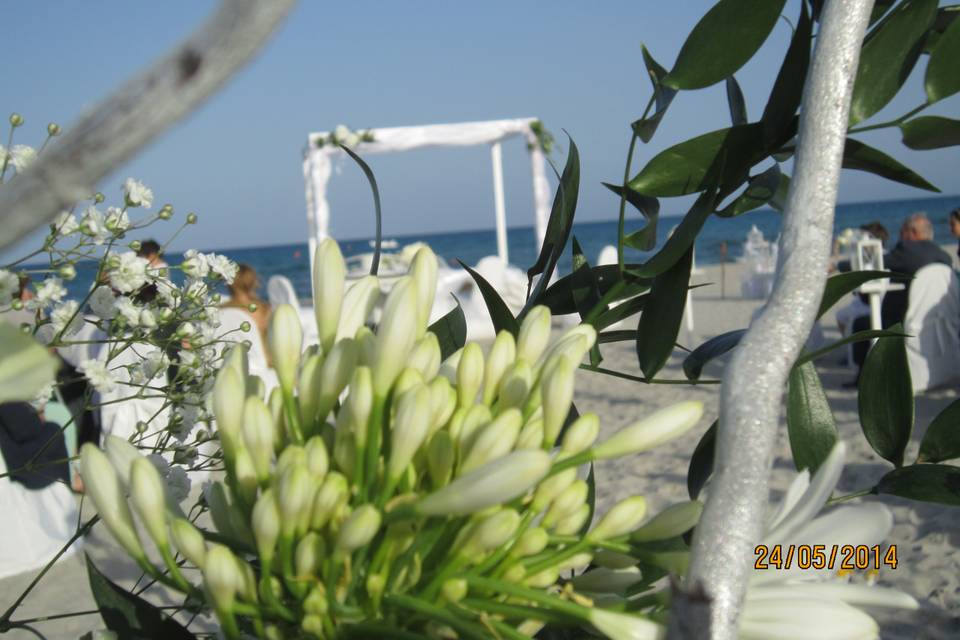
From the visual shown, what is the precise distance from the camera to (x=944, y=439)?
0.56m

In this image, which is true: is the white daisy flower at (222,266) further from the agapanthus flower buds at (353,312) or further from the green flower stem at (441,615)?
the green flower stem at (441,615)

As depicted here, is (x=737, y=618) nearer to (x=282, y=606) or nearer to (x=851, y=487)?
(x=282, y=606)

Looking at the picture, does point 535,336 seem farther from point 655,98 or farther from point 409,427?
point 655,98

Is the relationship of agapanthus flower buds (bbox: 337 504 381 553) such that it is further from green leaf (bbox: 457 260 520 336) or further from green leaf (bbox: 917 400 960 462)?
green leaf (bbox: 917 400 960 462)

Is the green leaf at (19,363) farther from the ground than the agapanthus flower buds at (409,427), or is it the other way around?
the green leaf at (19,363)

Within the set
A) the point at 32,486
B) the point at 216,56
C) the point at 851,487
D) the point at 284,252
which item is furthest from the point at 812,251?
the point at 284,252

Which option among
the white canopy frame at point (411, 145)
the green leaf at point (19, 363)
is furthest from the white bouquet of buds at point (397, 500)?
the white canopy frame at point (411, 145)

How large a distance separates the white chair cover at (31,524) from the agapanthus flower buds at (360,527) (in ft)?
11.4

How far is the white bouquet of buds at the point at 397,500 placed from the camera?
0.31 m

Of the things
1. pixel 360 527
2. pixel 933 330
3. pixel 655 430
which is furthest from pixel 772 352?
pixel 933 330

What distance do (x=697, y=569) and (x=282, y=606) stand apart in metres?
0.16

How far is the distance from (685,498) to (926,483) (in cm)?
312

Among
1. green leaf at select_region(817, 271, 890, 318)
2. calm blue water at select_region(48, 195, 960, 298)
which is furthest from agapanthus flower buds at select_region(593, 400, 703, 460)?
calm blue water at select_region(48, 195, 960, 298)

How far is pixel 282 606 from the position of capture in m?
0.33
